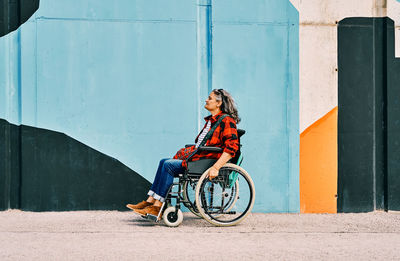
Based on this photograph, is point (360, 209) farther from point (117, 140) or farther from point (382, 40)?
point (117, 140)

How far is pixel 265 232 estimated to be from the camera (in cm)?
538

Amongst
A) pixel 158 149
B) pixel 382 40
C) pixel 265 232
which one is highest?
pixel 382 40

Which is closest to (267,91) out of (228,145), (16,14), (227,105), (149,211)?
(227,105)

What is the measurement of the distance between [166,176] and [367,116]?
2.91 metres

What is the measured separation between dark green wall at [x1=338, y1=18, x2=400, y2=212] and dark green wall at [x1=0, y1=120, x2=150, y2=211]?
9.16 feet

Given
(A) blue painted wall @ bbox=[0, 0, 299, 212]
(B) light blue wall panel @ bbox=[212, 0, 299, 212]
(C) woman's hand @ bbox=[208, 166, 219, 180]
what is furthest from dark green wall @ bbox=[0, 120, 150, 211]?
(B) light blue wall panel @ bbox=[212, 0, 299, 212]

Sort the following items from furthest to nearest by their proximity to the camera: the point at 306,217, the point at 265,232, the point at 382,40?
the point at 382,40, the point at 306,217, the point at 265,232

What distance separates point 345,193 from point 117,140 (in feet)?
9.86

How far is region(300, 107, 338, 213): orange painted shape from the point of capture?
22.3 feet

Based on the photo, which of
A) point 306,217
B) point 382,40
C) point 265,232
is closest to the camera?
point 265,232

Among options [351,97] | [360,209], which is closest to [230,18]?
[351,97]

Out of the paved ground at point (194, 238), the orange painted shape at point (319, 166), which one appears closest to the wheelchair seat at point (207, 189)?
the paved ground at point (194, 238)

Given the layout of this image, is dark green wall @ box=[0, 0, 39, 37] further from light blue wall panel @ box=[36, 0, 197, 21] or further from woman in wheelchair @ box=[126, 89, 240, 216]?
woman in wheelchair @ box=[126, 89, 240, 216]

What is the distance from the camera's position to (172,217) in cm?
561
